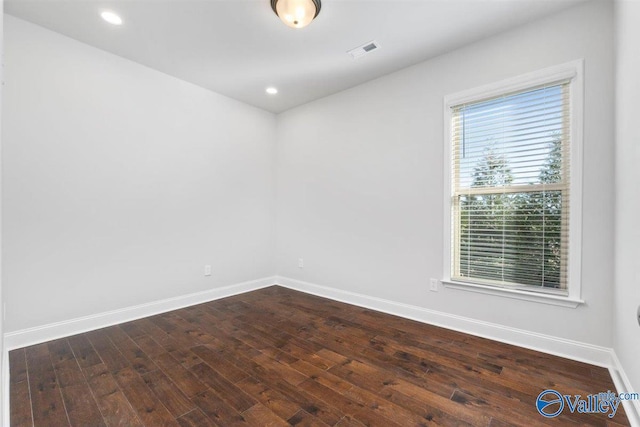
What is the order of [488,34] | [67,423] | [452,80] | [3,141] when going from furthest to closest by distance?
[452,80] → [488,34] → [3,141] → [67,423]

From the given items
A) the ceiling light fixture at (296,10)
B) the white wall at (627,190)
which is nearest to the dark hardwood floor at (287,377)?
the white wall at (627,190)

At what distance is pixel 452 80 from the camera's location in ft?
9.45

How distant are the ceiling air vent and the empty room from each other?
33 millimetres

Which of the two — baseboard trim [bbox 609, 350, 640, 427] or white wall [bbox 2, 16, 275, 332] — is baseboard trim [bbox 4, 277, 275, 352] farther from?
baseboard trim [bbox 609, 350, 640, 427]

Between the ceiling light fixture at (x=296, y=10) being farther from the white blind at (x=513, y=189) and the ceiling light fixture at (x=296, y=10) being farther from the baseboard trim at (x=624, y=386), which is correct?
the baseboard trim at (x=624, y=386)

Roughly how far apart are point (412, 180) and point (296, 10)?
1.93 m

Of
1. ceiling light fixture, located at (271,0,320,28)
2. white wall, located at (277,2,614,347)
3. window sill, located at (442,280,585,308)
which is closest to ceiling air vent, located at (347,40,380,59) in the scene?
white wall, located at (277,2,614,347)

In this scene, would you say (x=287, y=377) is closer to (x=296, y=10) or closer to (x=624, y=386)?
(x=624, y=386)

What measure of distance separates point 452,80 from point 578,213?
162 centimetres

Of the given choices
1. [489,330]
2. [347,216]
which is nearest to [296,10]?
[347,216]

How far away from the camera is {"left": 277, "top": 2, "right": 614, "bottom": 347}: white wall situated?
7.18 feet

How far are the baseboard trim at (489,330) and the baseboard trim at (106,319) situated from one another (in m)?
1.50

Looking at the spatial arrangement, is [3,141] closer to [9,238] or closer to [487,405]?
[9,238]

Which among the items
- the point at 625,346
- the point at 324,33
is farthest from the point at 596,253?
the point at 324,33
